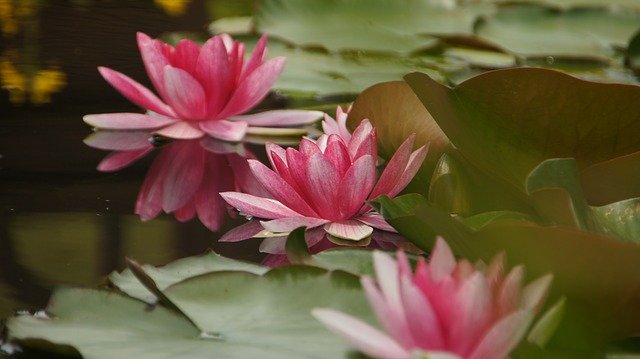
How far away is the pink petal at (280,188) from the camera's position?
4.09ft

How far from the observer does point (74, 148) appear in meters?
1.66

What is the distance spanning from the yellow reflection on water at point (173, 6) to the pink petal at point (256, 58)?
97 cm

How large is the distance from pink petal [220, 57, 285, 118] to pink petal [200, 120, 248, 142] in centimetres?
2

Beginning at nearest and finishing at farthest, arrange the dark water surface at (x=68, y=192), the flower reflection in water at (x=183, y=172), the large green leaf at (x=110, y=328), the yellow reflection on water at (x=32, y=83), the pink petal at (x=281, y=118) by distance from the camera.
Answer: the large green leaf at (x=110, y=328)
the dark water surface at (x=68, y=192)
the flower reflection in water at (x=183, y=172)
the pink petal at (x=281, y=118)
the yellow reflection on water at (x=32, y=83)

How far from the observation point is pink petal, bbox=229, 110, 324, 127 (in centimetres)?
178

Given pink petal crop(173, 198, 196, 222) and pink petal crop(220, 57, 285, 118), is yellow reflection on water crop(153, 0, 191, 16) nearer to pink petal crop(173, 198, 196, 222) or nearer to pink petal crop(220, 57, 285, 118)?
pink petal crop(220, 57, 285, 118)

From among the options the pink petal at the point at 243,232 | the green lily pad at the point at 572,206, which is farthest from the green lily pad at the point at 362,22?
the green lily pad at the point at 572,206

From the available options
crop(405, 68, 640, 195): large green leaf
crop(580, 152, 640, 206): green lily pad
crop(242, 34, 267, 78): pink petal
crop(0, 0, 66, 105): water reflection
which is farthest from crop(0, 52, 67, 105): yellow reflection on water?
crop(580, 152, 640, 206): green lily pad

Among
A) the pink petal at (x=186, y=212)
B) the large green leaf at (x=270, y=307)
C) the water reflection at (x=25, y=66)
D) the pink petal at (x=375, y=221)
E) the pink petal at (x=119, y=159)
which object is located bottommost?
the water reflection at (x=25, y=66)

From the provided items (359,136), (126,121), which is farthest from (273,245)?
(126,121)

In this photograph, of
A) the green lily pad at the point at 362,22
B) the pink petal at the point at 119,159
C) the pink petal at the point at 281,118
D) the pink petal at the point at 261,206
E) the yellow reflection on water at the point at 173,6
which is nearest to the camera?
the pink petal at the point at 261,206

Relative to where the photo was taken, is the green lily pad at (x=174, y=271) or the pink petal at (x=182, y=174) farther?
the pink petal at (x=182, y=174)

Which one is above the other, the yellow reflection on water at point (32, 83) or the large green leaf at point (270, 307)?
the large green leaf at point (270, 307)

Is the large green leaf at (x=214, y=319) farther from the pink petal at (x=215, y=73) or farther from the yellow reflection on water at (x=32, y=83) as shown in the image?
the yellow reflection on water at (x=32, y=83)
